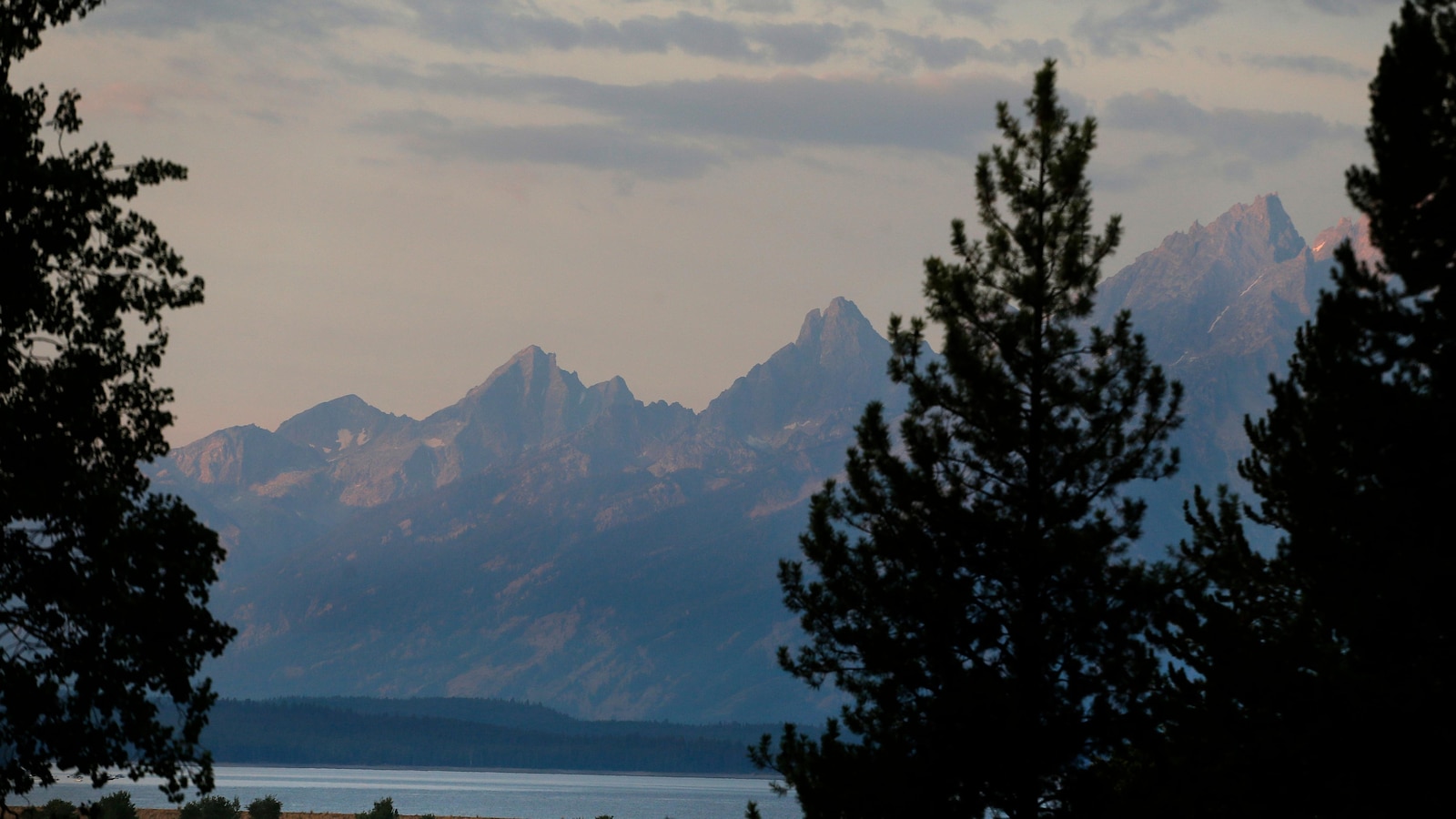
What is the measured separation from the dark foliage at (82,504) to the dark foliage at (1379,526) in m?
14.7

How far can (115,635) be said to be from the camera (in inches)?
896

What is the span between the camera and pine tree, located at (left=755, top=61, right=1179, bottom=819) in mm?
26766

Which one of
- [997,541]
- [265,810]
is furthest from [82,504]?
[265,810]

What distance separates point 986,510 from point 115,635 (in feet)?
46.9

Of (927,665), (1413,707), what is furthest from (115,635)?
(1413,707)

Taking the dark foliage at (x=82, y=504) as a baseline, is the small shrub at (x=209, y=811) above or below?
below

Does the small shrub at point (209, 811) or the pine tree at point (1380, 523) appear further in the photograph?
the small shrub at point (209, 811)

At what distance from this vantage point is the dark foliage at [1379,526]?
58.4ft

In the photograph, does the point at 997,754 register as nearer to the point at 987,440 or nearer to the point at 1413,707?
the point at 987,440

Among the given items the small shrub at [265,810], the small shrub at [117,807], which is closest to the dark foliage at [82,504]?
the small shrub at [117,807]

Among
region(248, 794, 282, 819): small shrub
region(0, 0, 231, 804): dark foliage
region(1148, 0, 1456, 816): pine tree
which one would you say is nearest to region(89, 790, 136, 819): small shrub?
region(248, 794, 282, 819): small shrub

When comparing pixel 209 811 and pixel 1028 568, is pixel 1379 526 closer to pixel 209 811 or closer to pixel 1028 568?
pixel 1028 568

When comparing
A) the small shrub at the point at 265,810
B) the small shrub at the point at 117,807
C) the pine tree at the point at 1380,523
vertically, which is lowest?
the small shrub at the point at 265,810

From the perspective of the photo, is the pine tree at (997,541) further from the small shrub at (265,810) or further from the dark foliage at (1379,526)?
the small shrub at (265,810)
